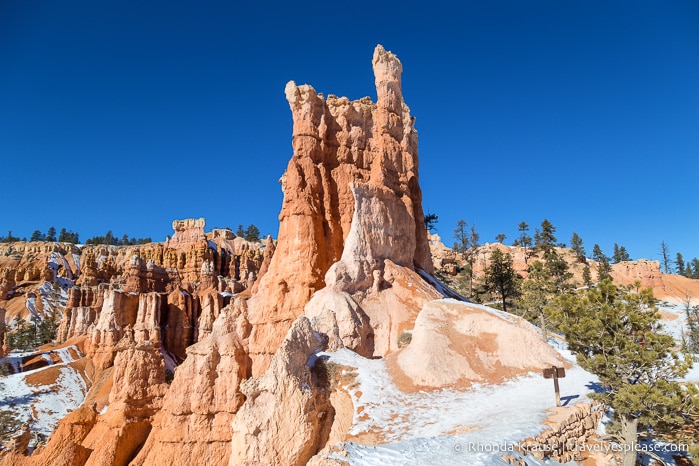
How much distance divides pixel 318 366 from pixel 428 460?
7.73 meters

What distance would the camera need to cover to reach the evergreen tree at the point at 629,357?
11148 millimetres

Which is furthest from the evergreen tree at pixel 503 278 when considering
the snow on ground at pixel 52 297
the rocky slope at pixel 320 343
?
the snow on ground at pixel 52 297

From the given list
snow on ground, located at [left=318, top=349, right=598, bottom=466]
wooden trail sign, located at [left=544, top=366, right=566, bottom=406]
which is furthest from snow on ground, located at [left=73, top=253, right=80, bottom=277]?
wooden trail sign, located at [left=544, top=366, right=566, bottom=406]

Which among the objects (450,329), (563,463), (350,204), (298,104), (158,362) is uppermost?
(298,104)

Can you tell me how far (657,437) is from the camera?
12578 mm

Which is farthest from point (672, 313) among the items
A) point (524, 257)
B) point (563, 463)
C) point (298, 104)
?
point (563, 463)

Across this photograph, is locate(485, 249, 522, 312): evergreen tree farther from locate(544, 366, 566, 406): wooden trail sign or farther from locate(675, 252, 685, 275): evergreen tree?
locate(675, 252, 685, 275): evergreen tree

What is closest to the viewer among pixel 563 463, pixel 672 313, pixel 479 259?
pixel 563 463

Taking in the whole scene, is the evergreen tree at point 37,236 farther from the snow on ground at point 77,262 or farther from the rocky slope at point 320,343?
the rocky slope at point 320,343

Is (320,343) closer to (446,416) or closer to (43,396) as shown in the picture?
(446,416)

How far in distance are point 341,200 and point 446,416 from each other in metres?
20.9

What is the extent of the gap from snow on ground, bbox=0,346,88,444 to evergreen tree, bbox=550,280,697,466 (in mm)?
35756

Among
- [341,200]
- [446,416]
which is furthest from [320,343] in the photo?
[341,200]

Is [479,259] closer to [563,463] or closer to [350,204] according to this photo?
[350,204]
